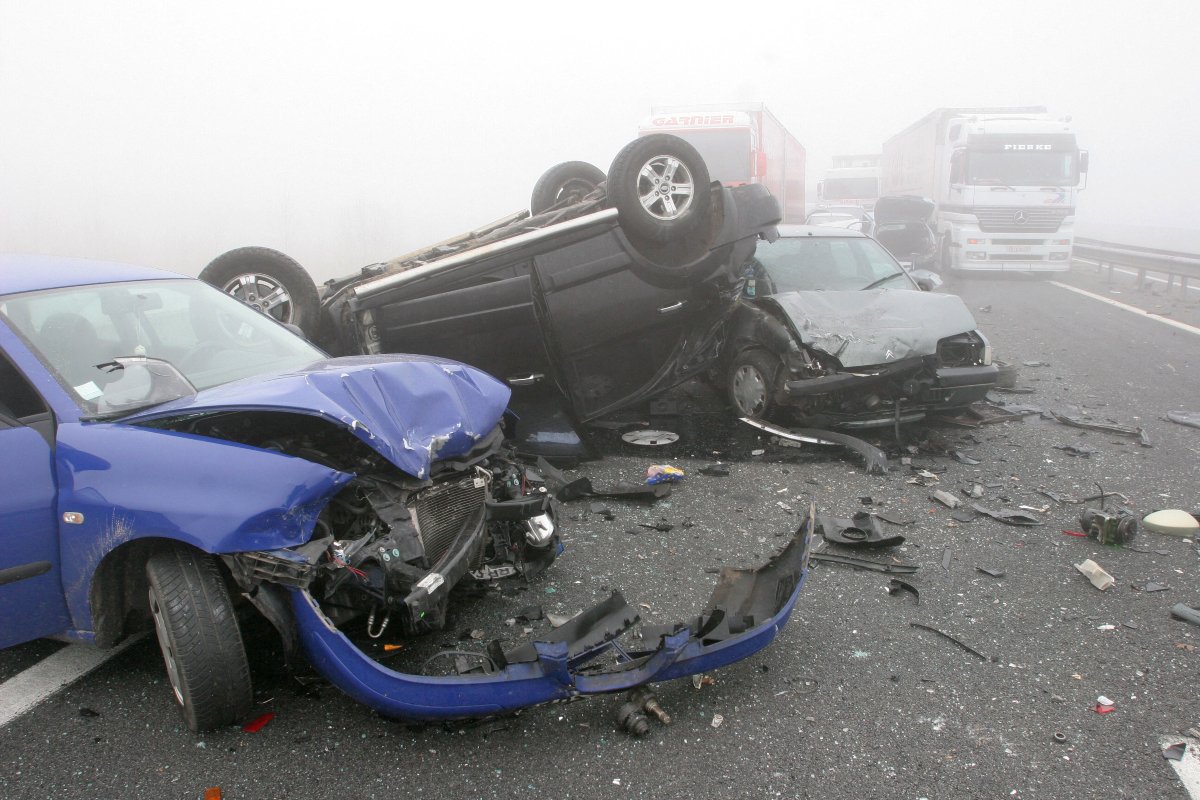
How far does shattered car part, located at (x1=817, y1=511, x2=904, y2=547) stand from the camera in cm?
422

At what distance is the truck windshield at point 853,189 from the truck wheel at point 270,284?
77.2ft

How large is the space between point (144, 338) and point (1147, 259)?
16764 mm

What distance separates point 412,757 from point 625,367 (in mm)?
3755

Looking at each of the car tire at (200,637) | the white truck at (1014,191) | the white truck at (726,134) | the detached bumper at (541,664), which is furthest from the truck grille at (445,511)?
the white truck at (1014,191)

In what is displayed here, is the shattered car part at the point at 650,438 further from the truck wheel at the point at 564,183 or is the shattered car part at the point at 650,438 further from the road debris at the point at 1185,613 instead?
the road debris at the point at 1185,613

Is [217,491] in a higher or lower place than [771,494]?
higher

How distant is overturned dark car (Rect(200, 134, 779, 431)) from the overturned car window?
72 cm

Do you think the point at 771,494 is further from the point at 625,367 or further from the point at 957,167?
the point at 957,167

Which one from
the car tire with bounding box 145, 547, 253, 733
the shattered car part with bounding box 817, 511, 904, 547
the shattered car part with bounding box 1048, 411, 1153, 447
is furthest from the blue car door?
the shattered car part with bounding box 1048, 411, 1153, 447

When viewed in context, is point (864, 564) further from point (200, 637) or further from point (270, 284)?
point (270, 284)

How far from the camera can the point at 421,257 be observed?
6117 mm

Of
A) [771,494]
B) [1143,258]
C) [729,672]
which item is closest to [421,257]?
[771,494]

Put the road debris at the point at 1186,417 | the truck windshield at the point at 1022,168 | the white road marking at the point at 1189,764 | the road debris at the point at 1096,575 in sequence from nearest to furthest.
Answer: the white road marking at the point at 1189,764 < the road debris at the point at 1096,575 < the road debris at the point at 1186,417 < the truck windshield at the point at 1022,168

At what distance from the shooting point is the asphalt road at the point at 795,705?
2.57m
